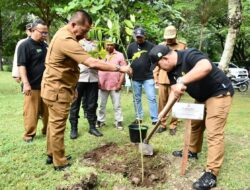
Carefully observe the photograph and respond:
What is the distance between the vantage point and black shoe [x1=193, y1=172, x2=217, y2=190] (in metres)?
4.23

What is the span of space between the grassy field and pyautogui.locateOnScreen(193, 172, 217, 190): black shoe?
14 cm

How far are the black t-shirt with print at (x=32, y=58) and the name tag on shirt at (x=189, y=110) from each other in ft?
8.65

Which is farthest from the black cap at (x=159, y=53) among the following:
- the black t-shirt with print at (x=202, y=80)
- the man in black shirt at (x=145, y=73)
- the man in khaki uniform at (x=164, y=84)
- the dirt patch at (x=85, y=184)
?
the man in black shirt at (x=145, y=73)

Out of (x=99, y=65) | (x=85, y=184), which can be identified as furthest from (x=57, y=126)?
(x=99, y=65)

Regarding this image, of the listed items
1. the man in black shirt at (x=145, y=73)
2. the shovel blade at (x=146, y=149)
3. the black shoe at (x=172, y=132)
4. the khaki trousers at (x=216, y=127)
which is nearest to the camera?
the khaki trousers at (x=216, y=127)

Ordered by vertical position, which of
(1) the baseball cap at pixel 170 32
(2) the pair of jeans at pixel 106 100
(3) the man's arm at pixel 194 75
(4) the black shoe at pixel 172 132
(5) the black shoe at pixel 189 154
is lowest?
(4) the black shoe at pixel 172 132

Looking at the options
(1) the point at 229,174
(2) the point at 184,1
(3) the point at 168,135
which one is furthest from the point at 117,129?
(2) the point at 184,1

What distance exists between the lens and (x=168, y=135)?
6508 millimetres

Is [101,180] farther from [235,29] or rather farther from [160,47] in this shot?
[235,29]

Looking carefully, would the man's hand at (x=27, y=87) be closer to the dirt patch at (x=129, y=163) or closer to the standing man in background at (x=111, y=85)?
the dirt patch at (x=129, y=163)

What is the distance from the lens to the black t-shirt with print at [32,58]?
5.76 meters

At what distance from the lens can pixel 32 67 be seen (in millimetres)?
5969

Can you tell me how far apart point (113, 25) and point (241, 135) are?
345 centimetres

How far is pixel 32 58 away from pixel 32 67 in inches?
6.1
